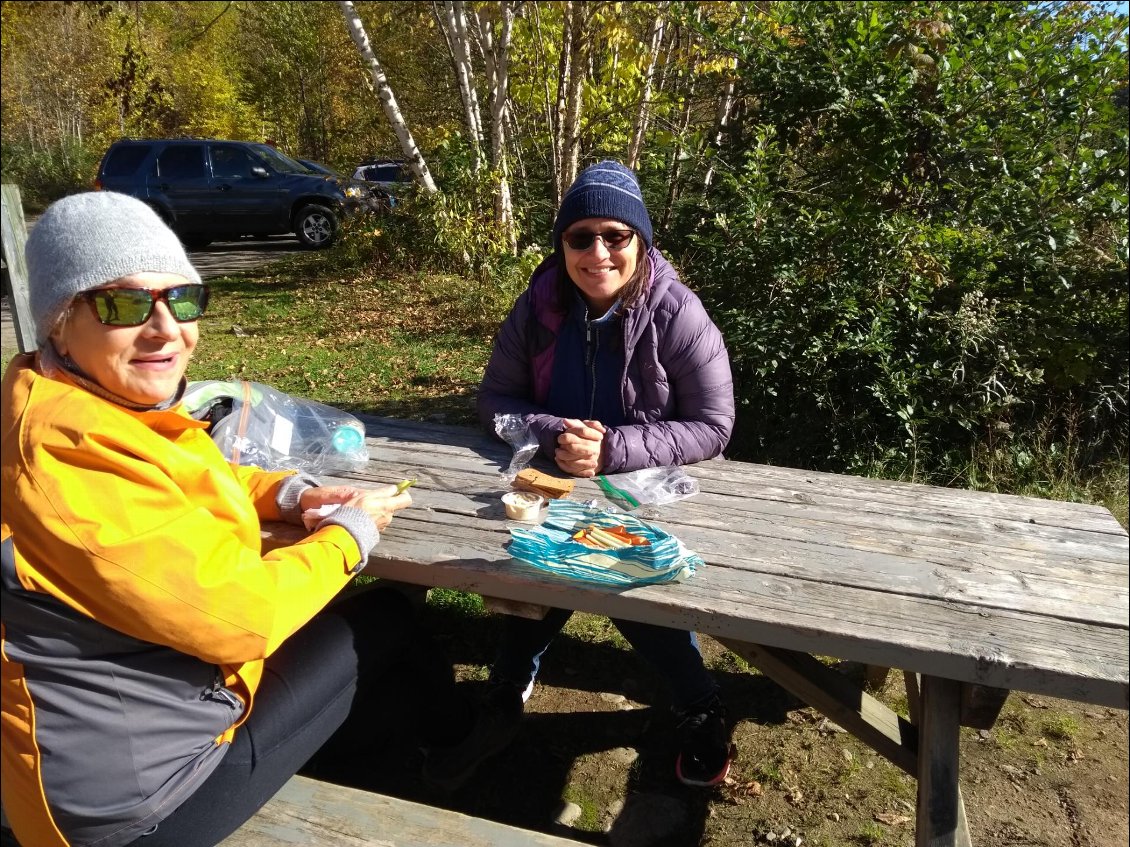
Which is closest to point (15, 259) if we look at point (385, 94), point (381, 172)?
point (385, 94)

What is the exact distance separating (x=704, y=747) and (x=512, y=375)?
133 centimetres

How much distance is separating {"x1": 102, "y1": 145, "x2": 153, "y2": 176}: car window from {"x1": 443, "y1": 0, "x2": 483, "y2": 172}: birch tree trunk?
6413mm

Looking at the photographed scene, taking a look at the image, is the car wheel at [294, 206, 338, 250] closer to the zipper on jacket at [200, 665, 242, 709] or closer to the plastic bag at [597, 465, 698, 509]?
the plastic bag at [597, 465, 698, 509]

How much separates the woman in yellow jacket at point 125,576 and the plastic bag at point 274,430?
2.44 feet

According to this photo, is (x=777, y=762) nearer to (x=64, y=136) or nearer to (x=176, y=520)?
(x=176, y=520)

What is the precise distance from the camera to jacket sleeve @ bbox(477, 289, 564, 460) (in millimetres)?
2768

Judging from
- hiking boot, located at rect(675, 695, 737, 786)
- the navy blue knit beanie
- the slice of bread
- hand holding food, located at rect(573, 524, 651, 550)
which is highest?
the navy blue knit beanie

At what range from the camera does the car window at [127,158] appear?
13.6m

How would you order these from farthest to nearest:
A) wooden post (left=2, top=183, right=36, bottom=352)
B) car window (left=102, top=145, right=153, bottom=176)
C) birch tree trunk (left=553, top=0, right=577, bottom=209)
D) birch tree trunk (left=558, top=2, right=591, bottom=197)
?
car window (left=102, top=145, right=153, bottom=176), birch tree trunk (left=553, top=0, right=577, bottom=209), birch tree trunk (left=558, top=2, right=591, bottom=197), wooden post (left=2, top=183, right=36, bottom=352)

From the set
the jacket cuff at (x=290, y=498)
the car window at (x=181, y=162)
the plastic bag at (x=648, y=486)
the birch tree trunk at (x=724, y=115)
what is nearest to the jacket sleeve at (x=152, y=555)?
the jacket cuff at (x=290, y=498)

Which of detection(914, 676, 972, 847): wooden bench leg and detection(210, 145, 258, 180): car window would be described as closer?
detection(914, 676, 972, 847): wooden bench leg

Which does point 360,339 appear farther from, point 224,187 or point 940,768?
point 224,187

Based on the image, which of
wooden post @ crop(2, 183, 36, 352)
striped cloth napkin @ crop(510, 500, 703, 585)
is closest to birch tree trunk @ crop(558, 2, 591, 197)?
wooden post @ crop(2, 183, 36, 352)

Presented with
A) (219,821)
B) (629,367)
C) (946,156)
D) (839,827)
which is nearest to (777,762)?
(839,827)
